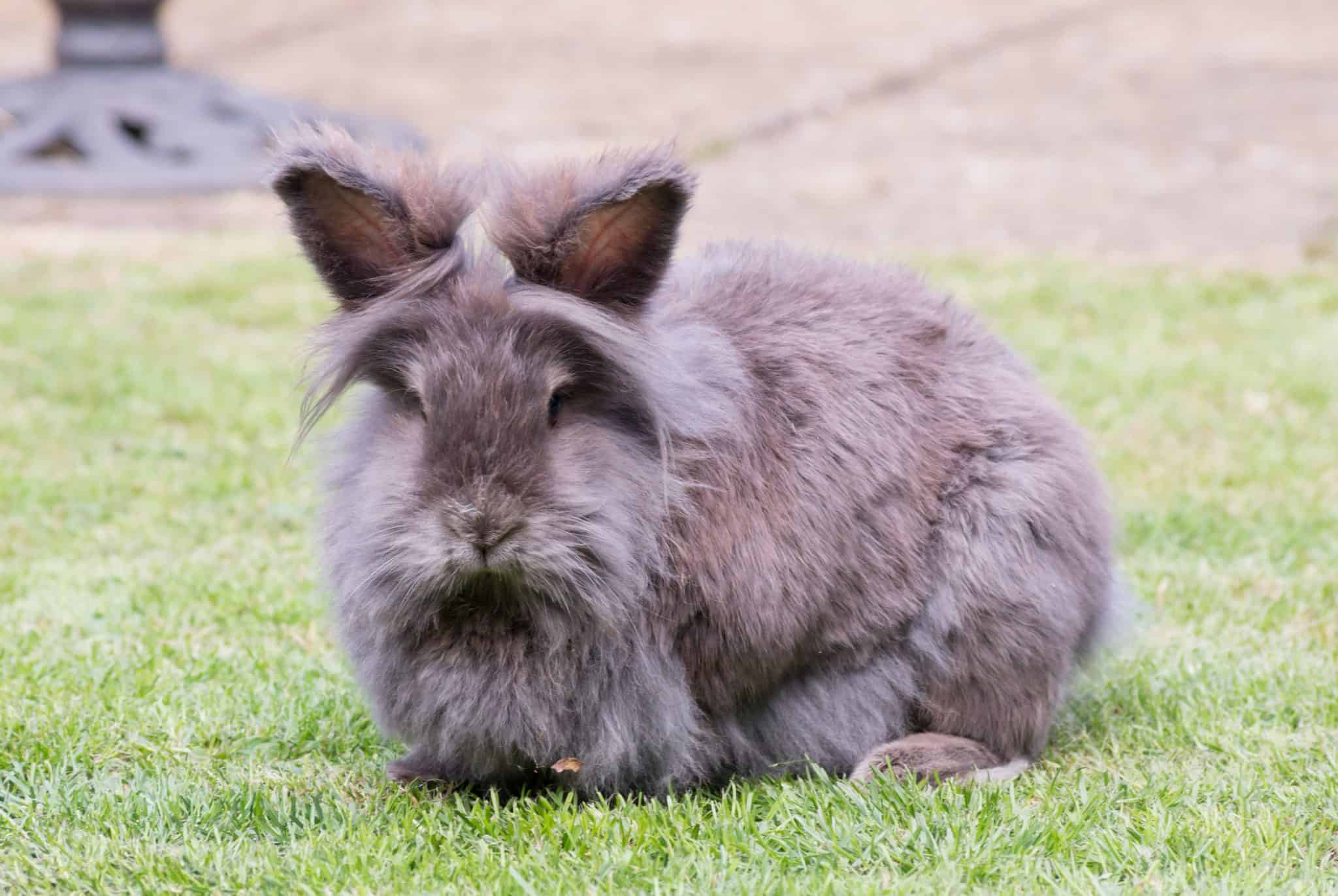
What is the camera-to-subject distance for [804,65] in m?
13.4

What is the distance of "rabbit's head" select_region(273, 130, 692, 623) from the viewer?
2.83 metres

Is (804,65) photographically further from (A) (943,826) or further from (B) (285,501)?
(A) (943,826)

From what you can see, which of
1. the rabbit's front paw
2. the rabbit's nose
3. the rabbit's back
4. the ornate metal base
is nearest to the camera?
the rabbit's nose

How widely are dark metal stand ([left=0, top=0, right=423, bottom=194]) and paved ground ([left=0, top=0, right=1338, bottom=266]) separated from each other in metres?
0.30

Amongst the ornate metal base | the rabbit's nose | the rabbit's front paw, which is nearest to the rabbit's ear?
the rabbit's nose

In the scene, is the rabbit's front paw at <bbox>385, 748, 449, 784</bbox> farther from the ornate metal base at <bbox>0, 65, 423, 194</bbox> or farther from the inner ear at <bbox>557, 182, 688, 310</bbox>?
the ornate metal base at <bbox>0, 65, 423, 194</bbox>

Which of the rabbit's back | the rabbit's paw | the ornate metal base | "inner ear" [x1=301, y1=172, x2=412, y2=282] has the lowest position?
the ornate metal base

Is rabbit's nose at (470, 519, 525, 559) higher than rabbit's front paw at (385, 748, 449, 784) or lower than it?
Result: higher

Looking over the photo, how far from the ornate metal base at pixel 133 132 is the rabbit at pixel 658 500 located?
661 centimetres

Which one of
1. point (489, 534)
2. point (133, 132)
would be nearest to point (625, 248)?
point (489, 534)

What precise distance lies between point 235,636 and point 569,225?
6.51ft

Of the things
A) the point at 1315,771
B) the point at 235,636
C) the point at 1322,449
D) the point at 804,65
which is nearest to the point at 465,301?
the point at 235,636

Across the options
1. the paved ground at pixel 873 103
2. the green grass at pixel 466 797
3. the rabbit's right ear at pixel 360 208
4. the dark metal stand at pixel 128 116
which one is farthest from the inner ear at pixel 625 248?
the dark metal stand at pixel 128 116

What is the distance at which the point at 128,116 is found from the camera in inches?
388
